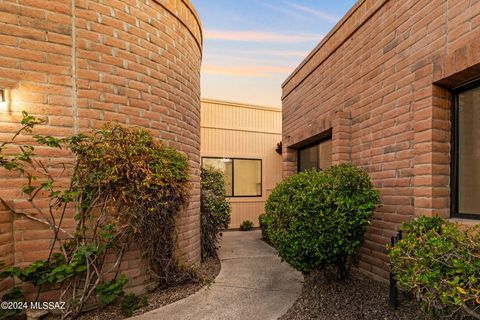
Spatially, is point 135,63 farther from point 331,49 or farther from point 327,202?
point 331,49

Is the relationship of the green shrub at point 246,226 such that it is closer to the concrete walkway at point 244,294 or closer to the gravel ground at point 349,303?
the concrete walkway at point 244,294

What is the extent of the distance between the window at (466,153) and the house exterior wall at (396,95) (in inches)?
3.3

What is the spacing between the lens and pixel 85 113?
302 cm

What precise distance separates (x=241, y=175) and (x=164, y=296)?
20.4 ft

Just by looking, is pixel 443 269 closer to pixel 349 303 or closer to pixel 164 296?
pixel 349 303

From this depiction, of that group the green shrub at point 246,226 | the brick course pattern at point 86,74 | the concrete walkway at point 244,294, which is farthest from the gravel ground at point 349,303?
the green shrub at point 246,226

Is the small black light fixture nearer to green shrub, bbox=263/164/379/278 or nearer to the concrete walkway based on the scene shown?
the concrete walkway

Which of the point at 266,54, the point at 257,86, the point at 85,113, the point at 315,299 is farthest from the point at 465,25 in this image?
the point at 257,86

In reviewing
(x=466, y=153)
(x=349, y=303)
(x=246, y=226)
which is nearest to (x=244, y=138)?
(x=246, y=226)

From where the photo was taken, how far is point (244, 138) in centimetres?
938

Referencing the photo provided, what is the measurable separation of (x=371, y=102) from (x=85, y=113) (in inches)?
153

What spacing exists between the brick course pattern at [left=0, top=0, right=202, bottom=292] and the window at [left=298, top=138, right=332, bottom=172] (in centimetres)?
279

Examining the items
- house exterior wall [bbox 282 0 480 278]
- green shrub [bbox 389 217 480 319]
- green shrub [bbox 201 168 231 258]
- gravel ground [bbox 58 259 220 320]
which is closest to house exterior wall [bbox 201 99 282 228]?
green shrub [bbox 201 168 231 258]

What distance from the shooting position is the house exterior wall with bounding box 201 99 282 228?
894 centimetres
